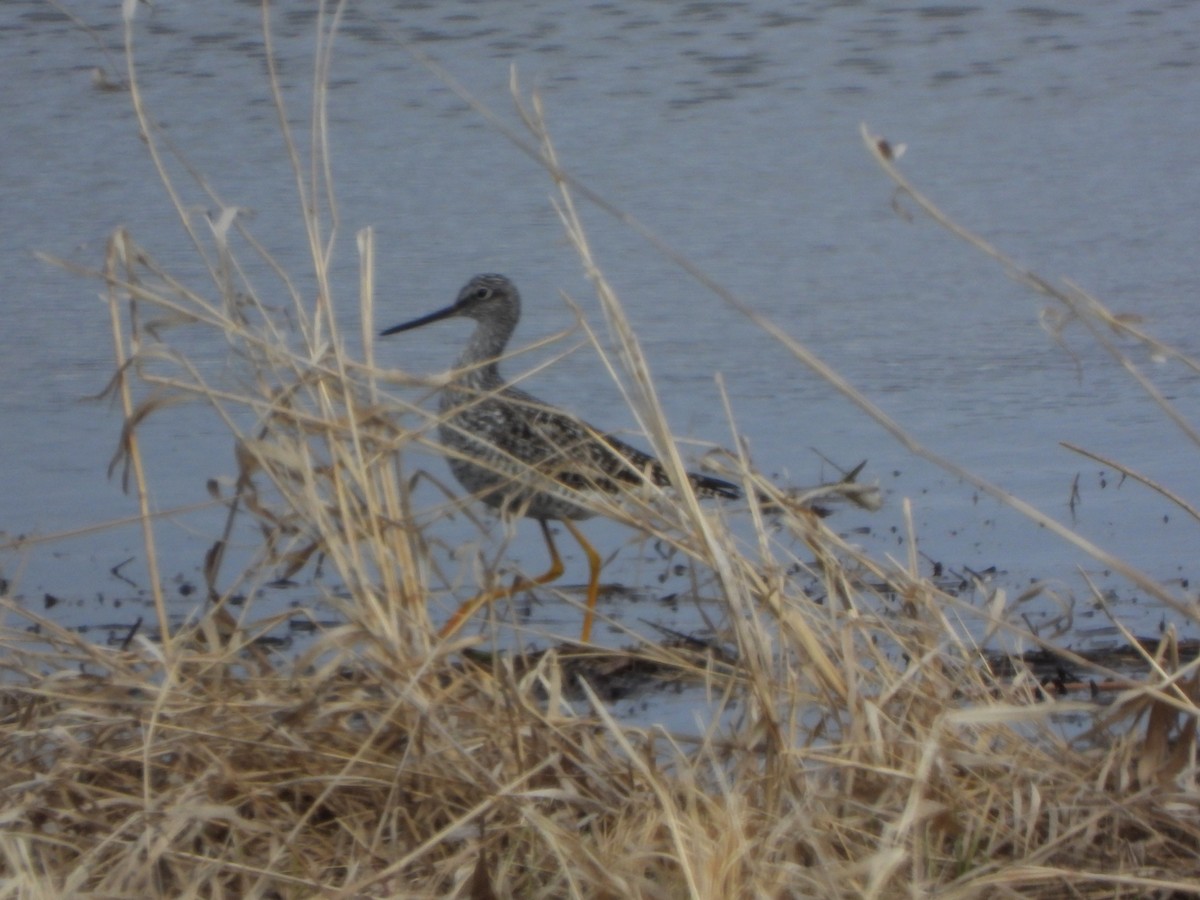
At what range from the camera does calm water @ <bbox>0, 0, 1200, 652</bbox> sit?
243 inches

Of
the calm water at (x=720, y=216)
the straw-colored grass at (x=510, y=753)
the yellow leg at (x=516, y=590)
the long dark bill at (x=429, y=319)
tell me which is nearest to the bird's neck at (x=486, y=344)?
the long dark bill at (x=429, y=319)

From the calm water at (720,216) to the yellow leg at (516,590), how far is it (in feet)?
0.54

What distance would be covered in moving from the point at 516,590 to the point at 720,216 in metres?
5.09

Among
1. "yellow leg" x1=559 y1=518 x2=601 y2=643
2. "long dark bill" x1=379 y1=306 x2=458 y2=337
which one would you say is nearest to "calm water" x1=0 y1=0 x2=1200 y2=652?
"yellow leg" x1=559 y1=518 x2=601 y2=643

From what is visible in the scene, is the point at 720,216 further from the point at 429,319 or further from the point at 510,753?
the point at 510,753

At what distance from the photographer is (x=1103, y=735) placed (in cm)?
345

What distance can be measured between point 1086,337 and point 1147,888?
14.6ft

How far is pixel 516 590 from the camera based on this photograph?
368cm

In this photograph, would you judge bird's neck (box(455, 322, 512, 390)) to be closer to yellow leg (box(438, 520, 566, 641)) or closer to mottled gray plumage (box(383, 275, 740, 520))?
mottled gray plumage (box(383, 275, 740, 520))

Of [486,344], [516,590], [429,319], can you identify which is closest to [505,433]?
[486,344]

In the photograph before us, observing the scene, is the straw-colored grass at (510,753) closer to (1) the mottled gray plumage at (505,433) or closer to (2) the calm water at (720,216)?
(2) the calm water at (720,216)

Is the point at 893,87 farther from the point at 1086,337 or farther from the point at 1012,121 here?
the point at 1086,337

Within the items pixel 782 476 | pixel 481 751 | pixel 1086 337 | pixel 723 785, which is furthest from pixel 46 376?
pixel 723 785

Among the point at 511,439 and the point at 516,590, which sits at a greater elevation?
the point at 516,590
